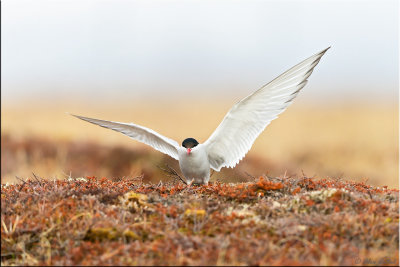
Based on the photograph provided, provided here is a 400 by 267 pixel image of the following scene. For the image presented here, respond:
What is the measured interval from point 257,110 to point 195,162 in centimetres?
123

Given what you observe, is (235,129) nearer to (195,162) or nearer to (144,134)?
(195,162)

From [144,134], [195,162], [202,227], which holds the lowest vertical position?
[202,227]

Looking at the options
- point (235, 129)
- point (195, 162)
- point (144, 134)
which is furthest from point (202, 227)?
point (144, 134)

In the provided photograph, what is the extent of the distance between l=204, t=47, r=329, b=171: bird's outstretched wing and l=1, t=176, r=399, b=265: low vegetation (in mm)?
1933

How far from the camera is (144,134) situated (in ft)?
28.9

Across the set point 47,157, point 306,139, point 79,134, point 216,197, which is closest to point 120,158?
point 47,157

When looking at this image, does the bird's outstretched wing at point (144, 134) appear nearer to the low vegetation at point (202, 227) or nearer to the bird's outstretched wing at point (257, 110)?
the bird's outstretched wing at point (257, 110)

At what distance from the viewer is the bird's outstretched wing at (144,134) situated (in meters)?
8.48

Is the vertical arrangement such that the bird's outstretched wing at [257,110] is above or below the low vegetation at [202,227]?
above

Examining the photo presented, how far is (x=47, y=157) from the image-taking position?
57.0 ft

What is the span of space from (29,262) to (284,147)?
26.5 meters

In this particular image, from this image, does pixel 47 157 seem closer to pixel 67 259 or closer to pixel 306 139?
pixel 67 259

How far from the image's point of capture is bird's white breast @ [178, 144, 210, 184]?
813cm

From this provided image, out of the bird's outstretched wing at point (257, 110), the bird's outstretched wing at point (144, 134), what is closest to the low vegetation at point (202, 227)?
the bird's outstretched wing at point (257, 110)
